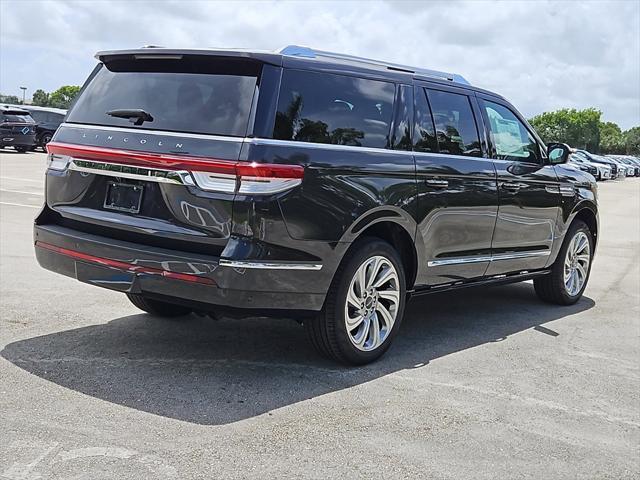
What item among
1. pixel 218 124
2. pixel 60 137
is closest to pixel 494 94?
pixel 218 124

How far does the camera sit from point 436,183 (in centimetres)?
572

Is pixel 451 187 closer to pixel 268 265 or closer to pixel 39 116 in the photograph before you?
pixel 268 265

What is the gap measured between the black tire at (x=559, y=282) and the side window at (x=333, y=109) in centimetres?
313

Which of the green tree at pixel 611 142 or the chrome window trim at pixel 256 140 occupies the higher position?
the green tree at pixel 611 142

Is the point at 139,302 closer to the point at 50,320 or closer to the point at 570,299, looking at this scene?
the point at 50,320

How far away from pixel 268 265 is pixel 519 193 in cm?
305

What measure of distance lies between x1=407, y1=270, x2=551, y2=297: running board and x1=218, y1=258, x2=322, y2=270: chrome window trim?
127 cm

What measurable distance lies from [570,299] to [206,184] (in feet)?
15.8

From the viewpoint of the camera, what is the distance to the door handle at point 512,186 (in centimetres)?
657

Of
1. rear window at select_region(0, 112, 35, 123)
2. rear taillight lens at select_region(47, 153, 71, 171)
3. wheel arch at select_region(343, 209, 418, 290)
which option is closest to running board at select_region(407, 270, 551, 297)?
wheel arch at select_region(343, 209, 418, 290)

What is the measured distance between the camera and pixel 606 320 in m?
7.45

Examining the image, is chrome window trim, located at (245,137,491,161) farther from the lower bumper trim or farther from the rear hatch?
the lower bumper trim

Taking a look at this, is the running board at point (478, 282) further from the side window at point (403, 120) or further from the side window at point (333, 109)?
the side window at point (333, 109)

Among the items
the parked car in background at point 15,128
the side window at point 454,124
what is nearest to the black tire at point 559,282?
the side window at point 454,124
